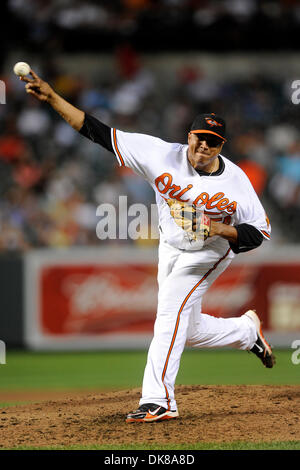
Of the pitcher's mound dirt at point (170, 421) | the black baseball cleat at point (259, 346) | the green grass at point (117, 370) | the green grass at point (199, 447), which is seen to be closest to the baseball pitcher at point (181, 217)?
the pitcher's mound dirt at point (170, 421)

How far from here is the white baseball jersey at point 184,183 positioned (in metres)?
5.11

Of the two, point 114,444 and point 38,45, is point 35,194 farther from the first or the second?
point 114,444

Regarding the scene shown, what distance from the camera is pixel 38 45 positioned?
14.3 meters

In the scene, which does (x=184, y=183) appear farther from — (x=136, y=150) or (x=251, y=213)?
(x=251, y=213)

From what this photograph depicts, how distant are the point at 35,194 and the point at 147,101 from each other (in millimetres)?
3017

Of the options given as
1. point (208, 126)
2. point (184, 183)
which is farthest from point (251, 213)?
point (208, 126)

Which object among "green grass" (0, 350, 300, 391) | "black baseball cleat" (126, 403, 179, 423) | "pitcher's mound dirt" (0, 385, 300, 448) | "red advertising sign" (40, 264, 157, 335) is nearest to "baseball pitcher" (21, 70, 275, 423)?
"black baseball cleat" (126, 403, 179, 423)

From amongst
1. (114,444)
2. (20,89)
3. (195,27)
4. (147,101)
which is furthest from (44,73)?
(114,444)

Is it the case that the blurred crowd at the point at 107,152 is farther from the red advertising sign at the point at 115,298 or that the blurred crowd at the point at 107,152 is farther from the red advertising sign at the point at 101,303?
the red advertising sign at the point at 101,303

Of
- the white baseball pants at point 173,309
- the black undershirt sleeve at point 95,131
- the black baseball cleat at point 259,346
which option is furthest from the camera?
the black baseball cleat at point 259,346

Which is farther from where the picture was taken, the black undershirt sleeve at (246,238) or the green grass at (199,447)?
the black undershirt sleeve at (246,238)

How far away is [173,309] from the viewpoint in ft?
17.1

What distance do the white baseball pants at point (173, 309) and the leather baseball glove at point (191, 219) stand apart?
0.31m

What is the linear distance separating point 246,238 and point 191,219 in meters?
0.40
